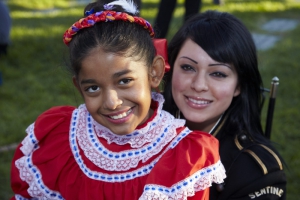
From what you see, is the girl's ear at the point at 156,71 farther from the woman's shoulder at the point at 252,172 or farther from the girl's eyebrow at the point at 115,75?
the woman's shoulder at the point at 252,172

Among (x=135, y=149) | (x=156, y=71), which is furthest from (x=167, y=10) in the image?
(x=135, y=149)

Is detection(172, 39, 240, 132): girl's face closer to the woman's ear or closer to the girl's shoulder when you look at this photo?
the woman's ear

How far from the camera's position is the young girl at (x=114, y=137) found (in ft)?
5.86

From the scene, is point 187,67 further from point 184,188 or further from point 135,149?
point 184,188

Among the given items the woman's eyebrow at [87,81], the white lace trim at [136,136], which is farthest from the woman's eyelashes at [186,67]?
the woman's eyebrow at [87,81]

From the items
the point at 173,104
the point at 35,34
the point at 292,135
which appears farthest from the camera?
the point at 35,34

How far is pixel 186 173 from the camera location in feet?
5.92

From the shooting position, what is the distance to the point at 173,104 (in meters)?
2.62

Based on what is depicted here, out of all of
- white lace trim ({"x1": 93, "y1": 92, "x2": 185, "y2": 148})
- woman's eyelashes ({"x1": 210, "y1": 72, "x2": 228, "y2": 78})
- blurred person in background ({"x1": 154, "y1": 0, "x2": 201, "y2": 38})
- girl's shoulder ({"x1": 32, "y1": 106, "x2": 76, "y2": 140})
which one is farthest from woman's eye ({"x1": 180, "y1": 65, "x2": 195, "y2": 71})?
blurred person in background ({"x1": 154, "y1": 0, "x2": 201, "y2": 38})

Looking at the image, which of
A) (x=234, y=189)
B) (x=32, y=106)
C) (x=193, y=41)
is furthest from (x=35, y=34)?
(x=234, y=189)

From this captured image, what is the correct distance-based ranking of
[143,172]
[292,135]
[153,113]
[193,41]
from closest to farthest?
[143,172], [153,113], [193,41], [292,135]

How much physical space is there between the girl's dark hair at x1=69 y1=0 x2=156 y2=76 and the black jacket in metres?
0.71

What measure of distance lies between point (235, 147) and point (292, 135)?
6.09ft

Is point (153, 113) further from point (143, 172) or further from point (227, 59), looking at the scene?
point (227, 59)
